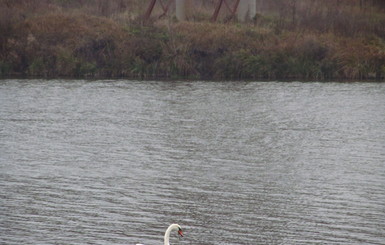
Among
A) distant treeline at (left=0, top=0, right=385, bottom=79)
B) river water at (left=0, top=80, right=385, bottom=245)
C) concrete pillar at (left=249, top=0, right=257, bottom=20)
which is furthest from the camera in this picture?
concrete pillar at (left=249, top=0, right=257, bottom=20)

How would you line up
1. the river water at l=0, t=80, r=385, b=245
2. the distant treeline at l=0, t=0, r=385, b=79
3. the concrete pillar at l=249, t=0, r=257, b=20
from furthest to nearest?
the concrete pillar at l=249, t=0, r=257, b=20 → the distant treeline at l=0, t=0, r=385, b=79 → the river water at l=0, t=80, r=385, b=245

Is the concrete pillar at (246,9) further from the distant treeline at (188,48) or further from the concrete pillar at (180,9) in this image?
the concrete pillar at (180,9)

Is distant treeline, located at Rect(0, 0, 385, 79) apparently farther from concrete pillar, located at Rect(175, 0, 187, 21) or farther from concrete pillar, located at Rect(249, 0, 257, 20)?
concrete pillar, located at Rect(175, 0, 187, 21)

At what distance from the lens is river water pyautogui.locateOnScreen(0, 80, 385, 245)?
15867 mm

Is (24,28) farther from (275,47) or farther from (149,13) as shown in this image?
(275,47)

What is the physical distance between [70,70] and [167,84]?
5.79 meters

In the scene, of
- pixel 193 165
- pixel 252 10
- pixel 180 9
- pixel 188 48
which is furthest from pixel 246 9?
pixel 193 165

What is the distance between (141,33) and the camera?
4316 cm

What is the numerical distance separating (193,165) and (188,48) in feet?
66.7

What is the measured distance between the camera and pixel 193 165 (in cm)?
2188

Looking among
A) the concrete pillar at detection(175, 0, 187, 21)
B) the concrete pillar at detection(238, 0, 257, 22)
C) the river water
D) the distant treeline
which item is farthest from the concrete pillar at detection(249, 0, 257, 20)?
the river water

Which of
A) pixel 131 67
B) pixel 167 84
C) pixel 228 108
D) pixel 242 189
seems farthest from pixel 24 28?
pixel 242 189

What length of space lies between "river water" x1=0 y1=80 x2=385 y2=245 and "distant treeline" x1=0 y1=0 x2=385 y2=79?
3.81 meters

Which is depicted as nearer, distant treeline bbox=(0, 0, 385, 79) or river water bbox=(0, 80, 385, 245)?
river water bbox=(0, 80, 385, 245)
